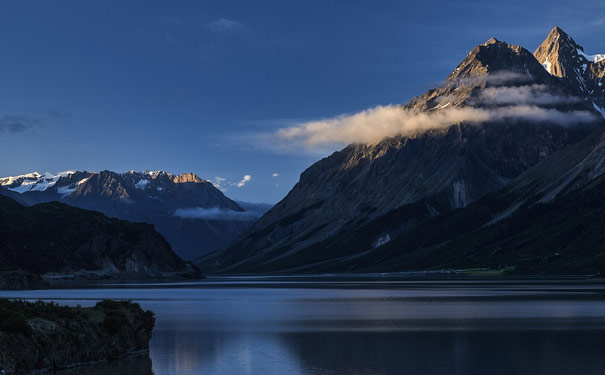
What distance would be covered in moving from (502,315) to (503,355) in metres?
48.0

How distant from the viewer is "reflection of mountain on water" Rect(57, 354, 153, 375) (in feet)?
228

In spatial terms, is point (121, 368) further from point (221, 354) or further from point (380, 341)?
point (380, 341)

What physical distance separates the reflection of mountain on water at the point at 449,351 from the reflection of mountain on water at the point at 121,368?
46.6 feet

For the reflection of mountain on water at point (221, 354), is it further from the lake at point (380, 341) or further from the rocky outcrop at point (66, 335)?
the rocky outcrop at point (66, 335)

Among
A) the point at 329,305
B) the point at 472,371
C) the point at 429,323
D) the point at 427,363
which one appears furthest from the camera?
the point at 329,305

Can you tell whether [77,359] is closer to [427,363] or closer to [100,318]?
[100,318]

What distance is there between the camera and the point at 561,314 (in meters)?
123

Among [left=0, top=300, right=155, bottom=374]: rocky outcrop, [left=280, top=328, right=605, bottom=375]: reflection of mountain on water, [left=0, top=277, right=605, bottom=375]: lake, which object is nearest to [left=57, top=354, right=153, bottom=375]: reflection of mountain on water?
[left=0, top=277, right=605, bottom=375]: lake

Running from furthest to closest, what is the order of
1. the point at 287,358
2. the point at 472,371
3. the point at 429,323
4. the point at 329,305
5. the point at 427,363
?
the point at 329,305
the point at 429,323
the point at 287,358
the point at 427,363
the point at 472,371

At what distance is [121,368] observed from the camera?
72375 millimetres

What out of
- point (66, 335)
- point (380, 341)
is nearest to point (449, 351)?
point (380, 341)

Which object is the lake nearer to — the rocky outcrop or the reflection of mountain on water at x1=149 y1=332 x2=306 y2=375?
the reflection of mountain on water at x1=149 y1=332 x2=306 y2=375

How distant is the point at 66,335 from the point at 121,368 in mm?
5628

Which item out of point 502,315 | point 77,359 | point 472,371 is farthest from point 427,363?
point 502,315
